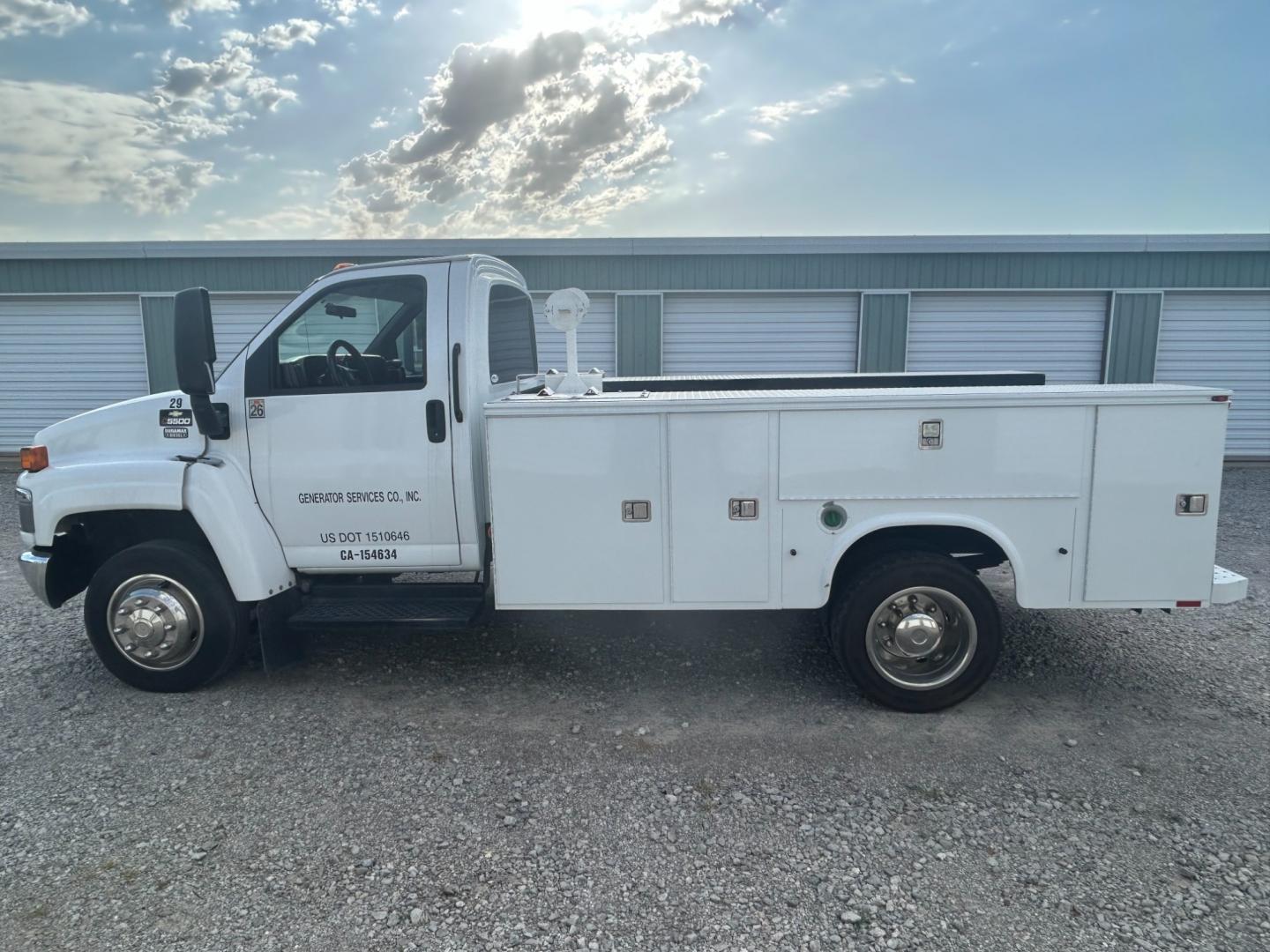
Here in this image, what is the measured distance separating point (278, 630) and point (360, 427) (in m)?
1.31

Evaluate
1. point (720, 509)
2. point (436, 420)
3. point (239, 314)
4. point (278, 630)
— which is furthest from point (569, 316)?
point (239, 314)

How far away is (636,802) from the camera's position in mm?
3418

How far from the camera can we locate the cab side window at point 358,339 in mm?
4312

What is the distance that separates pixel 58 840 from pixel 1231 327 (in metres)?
16.6

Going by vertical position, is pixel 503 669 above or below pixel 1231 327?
below

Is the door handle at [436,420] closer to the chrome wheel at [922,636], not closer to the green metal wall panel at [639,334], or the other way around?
the chrome wheel at [922,636]

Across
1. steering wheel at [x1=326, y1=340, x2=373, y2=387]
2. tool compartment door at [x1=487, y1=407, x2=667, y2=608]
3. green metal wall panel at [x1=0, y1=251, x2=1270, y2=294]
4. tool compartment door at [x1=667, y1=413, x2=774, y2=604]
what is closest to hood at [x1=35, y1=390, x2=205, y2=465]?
Answer: steering wheel at [x1=326, y1=340, x2=373, y2=387]

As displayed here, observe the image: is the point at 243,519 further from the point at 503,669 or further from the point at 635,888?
the point at 635,888

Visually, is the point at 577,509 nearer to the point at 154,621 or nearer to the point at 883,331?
the point at 154,621

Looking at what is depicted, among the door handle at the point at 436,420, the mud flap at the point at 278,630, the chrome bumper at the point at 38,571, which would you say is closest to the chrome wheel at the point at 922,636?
the door handle at the point at 436,420

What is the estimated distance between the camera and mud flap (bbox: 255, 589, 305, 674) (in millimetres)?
4406

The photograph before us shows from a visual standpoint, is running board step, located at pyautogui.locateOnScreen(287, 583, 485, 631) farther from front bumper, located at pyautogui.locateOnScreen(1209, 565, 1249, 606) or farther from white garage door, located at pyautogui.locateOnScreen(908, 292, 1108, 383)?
white garage door, located at pyautogui.locateOnScreen(908, 292, 1108, 383)

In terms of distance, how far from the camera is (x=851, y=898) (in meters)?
2.81

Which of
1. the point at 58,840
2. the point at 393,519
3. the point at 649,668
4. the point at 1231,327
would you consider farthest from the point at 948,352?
the point at 58,840
